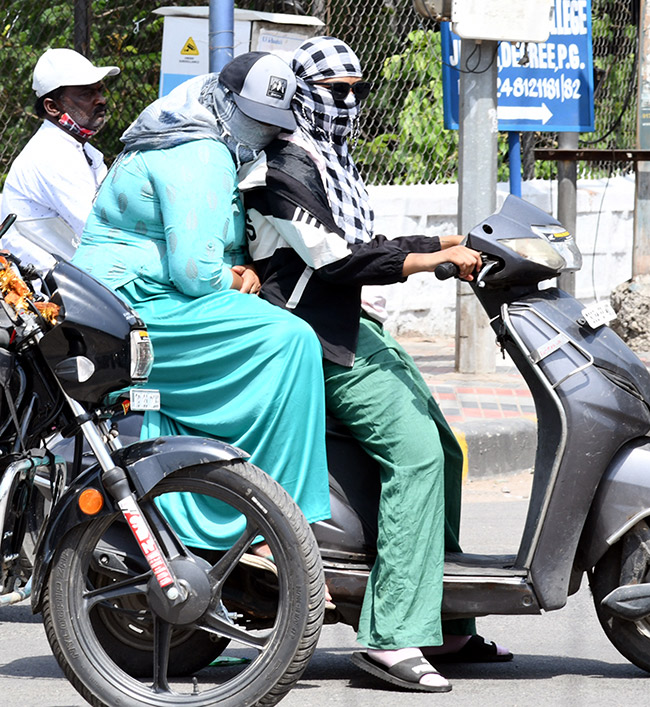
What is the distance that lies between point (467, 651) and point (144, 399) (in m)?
1.28

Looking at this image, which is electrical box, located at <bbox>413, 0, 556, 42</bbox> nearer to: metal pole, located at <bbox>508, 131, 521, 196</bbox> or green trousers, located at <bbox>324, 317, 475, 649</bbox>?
metal pole, located at <bbox>508, 131, 521, 196</bbox>

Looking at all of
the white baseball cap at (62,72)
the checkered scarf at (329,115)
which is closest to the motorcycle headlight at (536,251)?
the checkered scarf at (329,115)

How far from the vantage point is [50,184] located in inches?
203

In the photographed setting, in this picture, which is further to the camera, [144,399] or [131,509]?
[144,399]

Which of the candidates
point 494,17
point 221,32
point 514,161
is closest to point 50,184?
point 221,32

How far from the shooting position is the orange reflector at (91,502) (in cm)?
298

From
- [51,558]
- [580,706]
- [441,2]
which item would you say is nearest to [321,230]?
[51,558]

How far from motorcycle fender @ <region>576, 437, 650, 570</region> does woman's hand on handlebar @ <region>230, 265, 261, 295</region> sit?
1019 millimetres

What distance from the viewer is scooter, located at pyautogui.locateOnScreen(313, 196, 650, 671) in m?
3.29

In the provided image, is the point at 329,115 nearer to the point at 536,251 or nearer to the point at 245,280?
the point at 245,280

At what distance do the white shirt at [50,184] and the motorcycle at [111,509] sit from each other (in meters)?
2.07

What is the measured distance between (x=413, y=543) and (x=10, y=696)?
1108 millimetres

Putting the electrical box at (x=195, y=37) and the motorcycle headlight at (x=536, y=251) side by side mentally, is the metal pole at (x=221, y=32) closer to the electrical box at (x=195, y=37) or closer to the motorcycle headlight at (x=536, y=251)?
the electrical box at (x=195, y=37)

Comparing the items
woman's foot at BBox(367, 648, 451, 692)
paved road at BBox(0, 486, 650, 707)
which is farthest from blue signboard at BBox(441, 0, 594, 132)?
woman's foot at BBox(367, 648, 451, 692)
